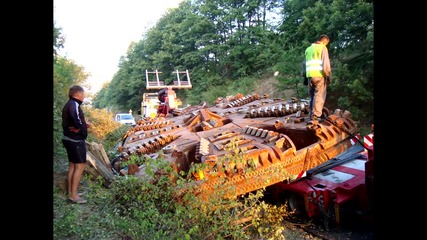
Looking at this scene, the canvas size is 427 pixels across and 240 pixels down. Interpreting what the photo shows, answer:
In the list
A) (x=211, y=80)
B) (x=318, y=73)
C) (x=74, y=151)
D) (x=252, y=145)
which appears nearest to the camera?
(x=74, y=151)

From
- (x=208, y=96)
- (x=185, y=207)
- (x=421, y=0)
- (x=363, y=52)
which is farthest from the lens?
(x=208, y=96)

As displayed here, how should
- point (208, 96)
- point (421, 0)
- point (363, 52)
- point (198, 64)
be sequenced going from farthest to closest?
point (198, 64), point (208, 96), point (363, 52), point (421, 0)

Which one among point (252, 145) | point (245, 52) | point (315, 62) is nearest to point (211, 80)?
point (245, 52)

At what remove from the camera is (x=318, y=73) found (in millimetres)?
5926

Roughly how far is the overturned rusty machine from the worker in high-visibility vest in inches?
10.0

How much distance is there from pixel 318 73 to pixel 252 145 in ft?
6.85

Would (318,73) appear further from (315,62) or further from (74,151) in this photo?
(74,151)

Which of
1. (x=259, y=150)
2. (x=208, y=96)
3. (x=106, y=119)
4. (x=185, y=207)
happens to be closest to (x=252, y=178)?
(x=259, y=150)

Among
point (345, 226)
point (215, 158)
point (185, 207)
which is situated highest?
point (215, 158)

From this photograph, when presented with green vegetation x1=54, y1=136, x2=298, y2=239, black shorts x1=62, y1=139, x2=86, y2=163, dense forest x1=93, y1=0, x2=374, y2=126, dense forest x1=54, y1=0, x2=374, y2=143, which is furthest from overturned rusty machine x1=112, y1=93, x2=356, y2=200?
dense forest x1=93, y1=0, x2=374, y2=126

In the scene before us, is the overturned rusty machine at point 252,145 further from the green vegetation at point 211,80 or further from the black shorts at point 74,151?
the black shorts at point 74,151
